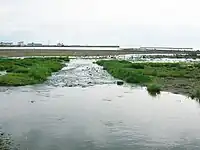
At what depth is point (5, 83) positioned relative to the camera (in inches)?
1361

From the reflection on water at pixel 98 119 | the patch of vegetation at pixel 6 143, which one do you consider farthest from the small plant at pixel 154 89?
the patch of vegetation at pixel 6 143

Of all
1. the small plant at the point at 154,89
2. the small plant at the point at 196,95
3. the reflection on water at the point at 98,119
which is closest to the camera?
the reflection on water at the point at 98,119

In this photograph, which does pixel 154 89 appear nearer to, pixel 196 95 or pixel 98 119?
pixel 196 95

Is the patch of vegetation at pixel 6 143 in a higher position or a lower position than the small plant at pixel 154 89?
lower

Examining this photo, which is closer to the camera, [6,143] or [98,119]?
[6,143]

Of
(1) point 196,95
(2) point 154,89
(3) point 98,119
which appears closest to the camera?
(3) point 98,119

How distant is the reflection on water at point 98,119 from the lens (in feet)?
51.7

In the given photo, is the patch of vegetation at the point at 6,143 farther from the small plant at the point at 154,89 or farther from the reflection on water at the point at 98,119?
the small plant at the point at 154,89

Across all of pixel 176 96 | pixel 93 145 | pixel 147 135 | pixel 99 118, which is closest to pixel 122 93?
pixel 176 96

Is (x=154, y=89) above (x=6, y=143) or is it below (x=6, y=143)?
above

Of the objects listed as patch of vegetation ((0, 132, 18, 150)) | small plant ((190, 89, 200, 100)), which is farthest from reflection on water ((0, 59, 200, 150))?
small plant ((190, 89, 200, 100))

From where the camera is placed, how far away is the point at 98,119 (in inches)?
803

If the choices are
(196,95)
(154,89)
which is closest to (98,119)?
(196,95)

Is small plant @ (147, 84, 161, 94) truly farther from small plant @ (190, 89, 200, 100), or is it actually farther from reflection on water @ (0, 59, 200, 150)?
small plant @ (190, 89, 200, 100)
